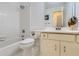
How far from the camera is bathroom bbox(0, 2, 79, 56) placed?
1873 millimetres

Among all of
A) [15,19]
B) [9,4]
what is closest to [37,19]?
[15,19]

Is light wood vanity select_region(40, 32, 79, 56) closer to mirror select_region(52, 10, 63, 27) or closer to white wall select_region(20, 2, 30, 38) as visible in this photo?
mirror select_region(52, 10, 63, 27)

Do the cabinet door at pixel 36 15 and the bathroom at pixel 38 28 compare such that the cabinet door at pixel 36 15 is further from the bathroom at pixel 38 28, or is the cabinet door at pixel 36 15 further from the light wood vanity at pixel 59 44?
the light wood vanity at pixel 59 44

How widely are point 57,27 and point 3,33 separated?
110 cm

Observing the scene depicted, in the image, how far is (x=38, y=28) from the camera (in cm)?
277

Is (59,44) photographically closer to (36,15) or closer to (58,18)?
(58,18)

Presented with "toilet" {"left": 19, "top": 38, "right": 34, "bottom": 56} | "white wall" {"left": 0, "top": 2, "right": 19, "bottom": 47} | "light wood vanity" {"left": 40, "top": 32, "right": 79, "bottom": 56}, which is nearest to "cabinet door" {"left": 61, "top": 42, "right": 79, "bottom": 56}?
"light wood vanity" {"left": 40, "top": 32, "right": 79, "bottom": 56}

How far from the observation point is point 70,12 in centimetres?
236

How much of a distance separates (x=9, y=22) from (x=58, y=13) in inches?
42.1

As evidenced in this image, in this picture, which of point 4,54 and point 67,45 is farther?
point 4,54

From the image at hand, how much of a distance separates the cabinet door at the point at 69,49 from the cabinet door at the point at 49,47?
0.10 meters

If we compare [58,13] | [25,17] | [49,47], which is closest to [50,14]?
[58,13]

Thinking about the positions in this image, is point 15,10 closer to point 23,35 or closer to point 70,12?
point 23,35

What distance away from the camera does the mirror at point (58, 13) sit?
238 cm
